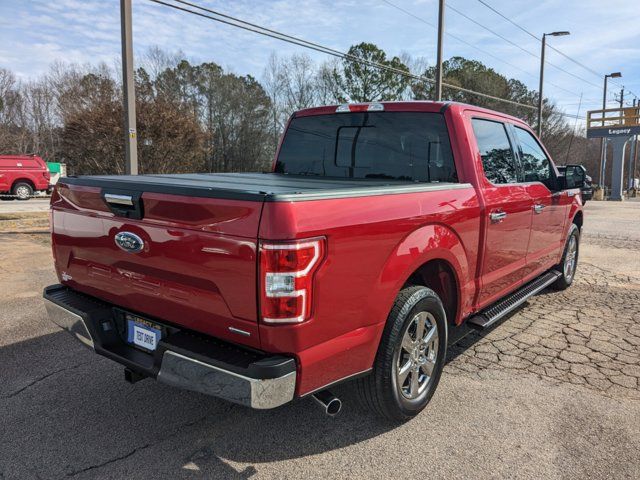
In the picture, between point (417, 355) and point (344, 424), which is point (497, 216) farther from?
point (344, 424)

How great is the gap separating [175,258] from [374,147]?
6.87 feet

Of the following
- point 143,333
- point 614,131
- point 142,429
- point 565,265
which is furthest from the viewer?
point 614,131

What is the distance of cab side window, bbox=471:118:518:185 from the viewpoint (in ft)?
12.7

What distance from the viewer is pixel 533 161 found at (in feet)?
16.0

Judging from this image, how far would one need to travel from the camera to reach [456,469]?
2598mm

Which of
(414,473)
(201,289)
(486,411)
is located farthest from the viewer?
(486,411)

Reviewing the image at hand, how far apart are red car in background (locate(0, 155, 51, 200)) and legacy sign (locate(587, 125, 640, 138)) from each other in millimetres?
33465

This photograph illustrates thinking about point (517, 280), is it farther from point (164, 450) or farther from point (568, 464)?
point (164, 450)

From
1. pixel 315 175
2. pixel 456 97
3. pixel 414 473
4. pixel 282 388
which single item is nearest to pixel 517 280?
pixel 315 175

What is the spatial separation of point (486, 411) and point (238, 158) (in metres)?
45.5

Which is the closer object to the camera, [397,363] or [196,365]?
[196,365]

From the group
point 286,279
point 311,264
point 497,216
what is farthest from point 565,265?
point 286,279

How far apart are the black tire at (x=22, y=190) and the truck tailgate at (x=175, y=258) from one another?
79.3 feet

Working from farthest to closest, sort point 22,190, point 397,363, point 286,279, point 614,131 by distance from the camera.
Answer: point 614,131 → point 22,190 → point 397,363 → point 286,279
